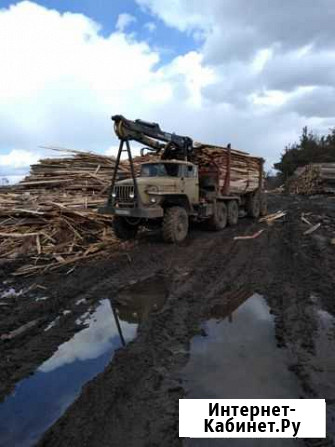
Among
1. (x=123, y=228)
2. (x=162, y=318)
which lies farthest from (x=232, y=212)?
(x=162, y=318)

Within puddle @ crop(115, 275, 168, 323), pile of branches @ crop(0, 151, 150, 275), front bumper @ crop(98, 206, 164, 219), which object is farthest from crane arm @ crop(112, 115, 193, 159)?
puddle @ crop(115, 275, 168, 323)

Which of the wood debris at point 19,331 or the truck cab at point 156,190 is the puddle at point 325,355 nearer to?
the wood debris at point 19,331

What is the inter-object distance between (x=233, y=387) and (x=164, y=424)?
0.87m

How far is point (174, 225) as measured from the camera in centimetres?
1192

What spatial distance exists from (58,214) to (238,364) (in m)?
9.19

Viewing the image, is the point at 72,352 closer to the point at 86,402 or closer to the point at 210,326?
the point at 86,402

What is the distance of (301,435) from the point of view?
349 centimetres

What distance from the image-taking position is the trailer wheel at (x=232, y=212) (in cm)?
1620

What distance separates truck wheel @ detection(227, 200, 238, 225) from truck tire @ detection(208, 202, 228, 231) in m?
0.61

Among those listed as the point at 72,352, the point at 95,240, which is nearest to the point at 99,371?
the point at 72,352

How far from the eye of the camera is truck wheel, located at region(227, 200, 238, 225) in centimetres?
1620

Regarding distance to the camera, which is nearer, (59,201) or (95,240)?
(95,240)

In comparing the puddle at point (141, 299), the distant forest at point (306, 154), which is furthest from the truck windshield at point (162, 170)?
the distant forest at point (306, 154)

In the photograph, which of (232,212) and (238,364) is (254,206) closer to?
(232,212)
